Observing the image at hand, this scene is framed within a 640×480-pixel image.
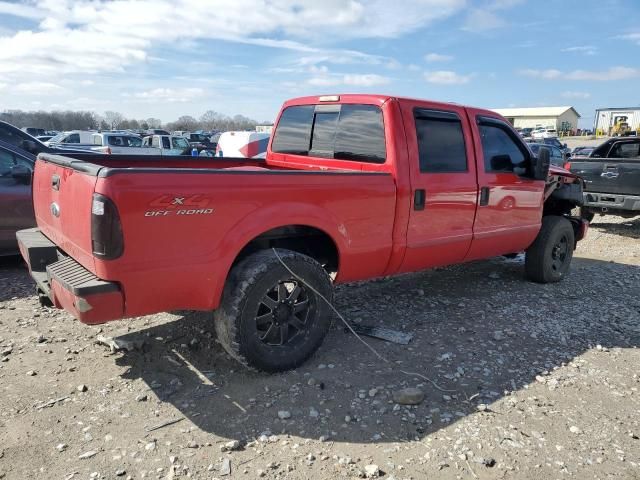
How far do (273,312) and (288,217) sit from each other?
690mm

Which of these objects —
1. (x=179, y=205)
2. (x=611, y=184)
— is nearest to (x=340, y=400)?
(x=179, y=205)

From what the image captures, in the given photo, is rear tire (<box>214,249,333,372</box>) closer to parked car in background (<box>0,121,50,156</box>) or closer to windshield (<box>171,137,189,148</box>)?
parked car in background (<box>0,121,50,156</box>)

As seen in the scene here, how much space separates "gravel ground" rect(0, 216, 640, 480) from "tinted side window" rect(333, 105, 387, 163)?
1.53m

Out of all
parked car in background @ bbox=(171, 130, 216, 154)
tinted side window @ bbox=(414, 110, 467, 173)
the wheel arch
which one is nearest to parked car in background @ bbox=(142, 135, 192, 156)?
parked car in background @ bbox=(171, 130, 216, 154)

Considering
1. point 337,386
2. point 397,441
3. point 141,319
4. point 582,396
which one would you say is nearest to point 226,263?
point 337,386

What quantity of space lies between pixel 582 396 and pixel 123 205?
3.25 meters

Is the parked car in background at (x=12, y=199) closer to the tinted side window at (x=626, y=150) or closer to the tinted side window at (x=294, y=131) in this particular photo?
the tinted side window at (x=294, y=131)

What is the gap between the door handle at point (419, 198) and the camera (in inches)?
164

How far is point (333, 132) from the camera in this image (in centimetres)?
463

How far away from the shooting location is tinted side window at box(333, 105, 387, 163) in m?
4.17

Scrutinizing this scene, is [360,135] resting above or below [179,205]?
above

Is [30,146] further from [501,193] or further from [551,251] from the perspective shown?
[551,251]

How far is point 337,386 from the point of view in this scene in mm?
3467

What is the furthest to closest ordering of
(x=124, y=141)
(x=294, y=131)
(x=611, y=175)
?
(x=124, y=141), (x=611, y=175), (x=294, y=131)
